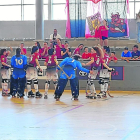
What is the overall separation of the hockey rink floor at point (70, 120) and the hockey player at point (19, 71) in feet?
5.24

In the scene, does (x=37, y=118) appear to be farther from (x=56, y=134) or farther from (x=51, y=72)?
(x=51, y=72)

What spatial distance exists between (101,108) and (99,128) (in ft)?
12.2

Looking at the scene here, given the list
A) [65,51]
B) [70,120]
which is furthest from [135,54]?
[70,120]

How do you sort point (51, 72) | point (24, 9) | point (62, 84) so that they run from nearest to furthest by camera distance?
point (62, 84) → point (51, 72) → point (24, 9)

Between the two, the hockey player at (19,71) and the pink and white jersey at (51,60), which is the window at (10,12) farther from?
the pink and white jersey at (51,60)

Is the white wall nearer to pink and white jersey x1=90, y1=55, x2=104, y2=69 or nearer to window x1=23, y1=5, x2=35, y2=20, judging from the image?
window x1=23, y1=5, x2=35, y2=20

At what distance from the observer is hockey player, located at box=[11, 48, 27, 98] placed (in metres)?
15.8

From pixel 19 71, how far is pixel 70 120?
6201 millimetres

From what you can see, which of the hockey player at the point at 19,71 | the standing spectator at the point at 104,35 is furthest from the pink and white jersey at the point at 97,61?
the standing spectator at the point at 104,35

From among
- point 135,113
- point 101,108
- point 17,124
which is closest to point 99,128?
point 17,124

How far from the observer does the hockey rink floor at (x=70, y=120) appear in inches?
320

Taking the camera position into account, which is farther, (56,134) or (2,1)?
(2,1)

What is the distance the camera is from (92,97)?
1573 cm

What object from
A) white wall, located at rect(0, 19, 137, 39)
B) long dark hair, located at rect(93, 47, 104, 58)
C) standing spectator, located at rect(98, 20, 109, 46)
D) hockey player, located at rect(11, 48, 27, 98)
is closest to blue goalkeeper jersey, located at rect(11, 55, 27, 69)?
hockey player, located at rect(11, 48, 27, 98)
